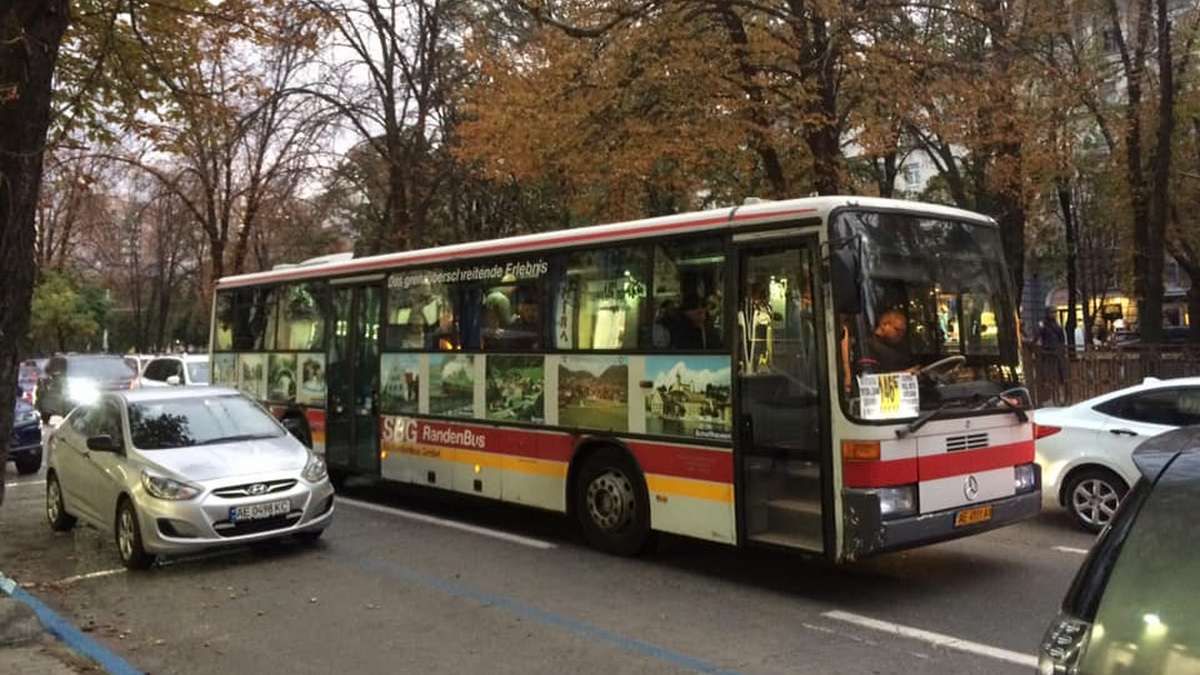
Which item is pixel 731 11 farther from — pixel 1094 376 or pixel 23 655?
pixel 23 655

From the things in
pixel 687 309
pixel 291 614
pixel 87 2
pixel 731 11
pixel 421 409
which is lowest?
pixel 291 614

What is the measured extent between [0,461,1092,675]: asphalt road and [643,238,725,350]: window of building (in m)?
1.94

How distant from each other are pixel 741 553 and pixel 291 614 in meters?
3.92

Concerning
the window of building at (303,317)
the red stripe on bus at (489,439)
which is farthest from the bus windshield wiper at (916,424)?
the window of building at (303,317)

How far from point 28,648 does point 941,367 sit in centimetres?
650

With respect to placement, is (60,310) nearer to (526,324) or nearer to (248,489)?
(248,489)

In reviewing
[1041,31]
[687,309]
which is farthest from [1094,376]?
[687,309]

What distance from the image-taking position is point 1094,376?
1748 centimetres

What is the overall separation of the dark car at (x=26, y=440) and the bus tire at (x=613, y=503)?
10.8 meters

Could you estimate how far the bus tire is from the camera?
27.5 ft

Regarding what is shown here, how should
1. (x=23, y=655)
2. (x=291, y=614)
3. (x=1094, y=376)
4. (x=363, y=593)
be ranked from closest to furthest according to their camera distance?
1. (x=23, y=655)
2. (x=291, y=614)
3. (x=363, y=593)
4. (x=1094, y=376)

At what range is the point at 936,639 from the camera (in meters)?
6.11

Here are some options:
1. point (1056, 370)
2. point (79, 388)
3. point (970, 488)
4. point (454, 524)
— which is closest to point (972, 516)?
point (970, 488)

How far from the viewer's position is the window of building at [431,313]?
10.4 metres
